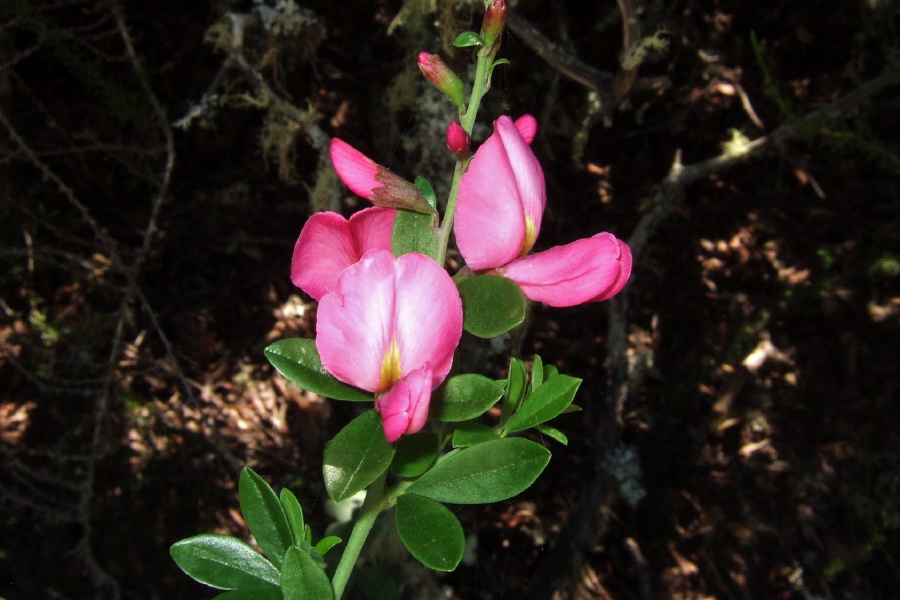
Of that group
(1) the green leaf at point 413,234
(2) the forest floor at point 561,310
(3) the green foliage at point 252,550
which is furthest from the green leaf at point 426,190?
(2) the forest floor at point 561,310

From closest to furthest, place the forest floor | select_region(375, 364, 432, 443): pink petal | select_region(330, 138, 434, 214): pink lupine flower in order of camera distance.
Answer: select_region(375, 364, 432, 443): pink petal
select_region(330, 138, 434, 214): pink lupine flower
the forest floor

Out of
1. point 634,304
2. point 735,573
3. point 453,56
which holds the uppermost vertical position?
point 453,56

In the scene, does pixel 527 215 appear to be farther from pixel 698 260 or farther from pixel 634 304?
pixel 698 260

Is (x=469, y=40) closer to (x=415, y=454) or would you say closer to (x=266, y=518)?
(x=415, y=454)

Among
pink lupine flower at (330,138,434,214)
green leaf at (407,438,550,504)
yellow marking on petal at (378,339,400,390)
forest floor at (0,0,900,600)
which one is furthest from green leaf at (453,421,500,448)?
forest floor at (0,0,900,600)

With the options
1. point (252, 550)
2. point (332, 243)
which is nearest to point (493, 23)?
point (332, 243)

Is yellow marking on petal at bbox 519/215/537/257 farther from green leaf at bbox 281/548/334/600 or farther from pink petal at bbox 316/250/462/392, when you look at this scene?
green leaf at bbox 281/548/334/600

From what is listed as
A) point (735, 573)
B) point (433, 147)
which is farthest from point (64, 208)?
point (735, 573)

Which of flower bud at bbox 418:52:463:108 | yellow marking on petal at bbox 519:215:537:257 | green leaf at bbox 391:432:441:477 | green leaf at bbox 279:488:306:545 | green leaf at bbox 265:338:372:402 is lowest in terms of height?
green leaf at bbox 279:488:306:545
